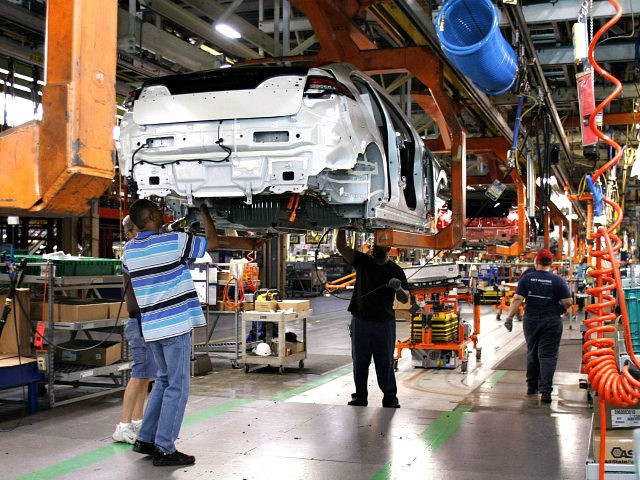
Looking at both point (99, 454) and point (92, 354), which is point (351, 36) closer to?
point (92, 354)

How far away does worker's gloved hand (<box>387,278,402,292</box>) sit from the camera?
6539 mm

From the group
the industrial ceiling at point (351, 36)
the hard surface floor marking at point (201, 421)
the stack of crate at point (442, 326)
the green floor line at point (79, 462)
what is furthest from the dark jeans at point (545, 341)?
the green floor line at point (79, 462)

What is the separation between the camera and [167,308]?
15.1 ft

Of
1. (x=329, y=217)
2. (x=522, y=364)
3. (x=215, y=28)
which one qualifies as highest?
(x=215, y=28)

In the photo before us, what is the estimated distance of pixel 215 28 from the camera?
333 inches

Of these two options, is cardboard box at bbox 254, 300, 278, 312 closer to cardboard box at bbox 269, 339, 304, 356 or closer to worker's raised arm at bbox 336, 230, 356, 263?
cardboard box at bbox 269, 339, 304, 356

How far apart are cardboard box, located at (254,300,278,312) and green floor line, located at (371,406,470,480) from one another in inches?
146

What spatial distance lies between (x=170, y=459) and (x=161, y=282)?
120cm

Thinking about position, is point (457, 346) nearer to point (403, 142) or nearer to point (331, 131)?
point (403, 142)

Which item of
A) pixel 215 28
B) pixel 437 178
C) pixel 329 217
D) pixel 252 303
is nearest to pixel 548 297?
pixel 437 178

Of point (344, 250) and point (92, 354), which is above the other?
point (344, 250)

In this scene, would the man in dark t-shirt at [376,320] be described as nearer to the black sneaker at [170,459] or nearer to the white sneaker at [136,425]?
the white sneaker at [136,425]

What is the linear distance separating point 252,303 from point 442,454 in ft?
18.4

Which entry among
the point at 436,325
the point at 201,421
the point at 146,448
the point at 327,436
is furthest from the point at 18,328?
the point at 436,325
